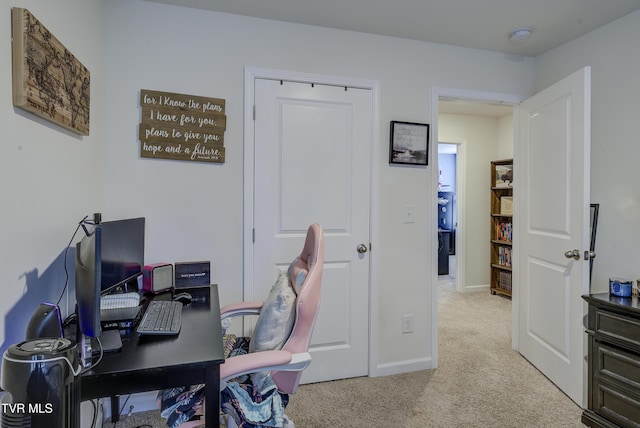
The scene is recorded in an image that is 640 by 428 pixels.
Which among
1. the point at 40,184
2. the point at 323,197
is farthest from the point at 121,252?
the point at 323,197

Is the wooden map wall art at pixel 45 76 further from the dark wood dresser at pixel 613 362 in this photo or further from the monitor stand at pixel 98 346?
the dark wood dresser at pixel 613 362

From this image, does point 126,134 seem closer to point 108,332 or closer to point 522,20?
point 108,332

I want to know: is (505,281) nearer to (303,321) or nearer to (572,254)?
(572,254)

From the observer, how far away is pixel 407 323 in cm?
266

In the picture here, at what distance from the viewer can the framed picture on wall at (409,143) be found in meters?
2.57

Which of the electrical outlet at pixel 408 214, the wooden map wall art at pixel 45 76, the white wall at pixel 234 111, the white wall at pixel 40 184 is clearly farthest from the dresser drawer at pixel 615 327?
the wooden map wall art at pixel 45 76

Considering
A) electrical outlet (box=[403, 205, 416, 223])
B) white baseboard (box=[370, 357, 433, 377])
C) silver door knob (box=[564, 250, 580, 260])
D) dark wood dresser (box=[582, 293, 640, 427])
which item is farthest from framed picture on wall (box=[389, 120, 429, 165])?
white baseboard (box=[370, 357, 433, 377])

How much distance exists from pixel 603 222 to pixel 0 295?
3.08 metres

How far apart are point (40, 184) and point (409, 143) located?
2.14 m

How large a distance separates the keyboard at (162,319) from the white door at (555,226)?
2253 millimetres

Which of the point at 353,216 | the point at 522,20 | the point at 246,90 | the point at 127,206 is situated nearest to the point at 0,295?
the point at 127,206

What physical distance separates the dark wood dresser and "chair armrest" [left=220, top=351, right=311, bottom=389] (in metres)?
1.65

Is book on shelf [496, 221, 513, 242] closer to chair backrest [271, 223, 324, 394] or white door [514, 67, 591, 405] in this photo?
white door [514, 67, 591, 405]

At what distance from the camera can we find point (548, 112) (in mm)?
2492
